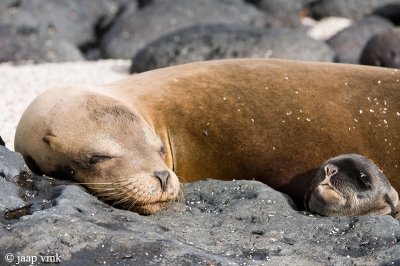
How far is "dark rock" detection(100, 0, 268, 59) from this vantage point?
59.6 ft

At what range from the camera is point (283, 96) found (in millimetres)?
6867

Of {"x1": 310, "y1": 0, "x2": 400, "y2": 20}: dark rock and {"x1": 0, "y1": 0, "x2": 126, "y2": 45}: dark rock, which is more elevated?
{"x1": 0, "y1": 0, "x2": 126, "y2": 45}: dark rock

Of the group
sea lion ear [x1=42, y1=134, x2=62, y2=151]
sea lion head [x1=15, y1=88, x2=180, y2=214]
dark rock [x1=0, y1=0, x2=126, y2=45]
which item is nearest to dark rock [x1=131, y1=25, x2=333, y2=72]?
dark rock [x1=0, y1=0, x2=126, y2=45]

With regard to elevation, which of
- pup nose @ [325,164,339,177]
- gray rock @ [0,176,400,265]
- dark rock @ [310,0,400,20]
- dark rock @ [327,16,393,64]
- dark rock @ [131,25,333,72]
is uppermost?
gray rock @ [0,176,400,265]

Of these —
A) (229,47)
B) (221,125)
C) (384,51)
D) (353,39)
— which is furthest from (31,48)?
(221,125)

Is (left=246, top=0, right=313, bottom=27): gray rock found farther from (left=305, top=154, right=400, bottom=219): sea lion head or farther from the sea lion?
(left=305, top=154, right=400, bottom=219): sea lion head

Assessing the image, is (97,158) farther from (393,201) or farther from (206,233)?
(393,201)

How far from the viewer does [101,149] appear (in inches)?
237

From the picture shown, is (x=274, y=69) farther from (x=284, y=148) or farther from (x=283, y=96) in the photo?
(x=284, y=148)

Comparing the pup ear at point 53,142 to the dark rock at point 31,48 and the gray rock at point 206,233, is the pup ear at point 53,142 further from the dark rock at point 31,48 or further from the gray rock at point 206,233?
the dark rock at point 31,48

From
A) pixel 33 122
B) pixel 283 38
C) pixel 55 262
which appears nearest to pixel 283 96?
pixel 33 122

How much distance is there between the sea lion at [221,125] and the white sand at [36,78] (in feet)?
7.37

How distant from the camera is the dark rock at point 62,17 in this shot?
62.4ft

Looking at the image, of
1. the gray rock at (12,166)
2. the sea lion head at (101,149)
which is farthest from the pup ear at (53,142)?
the gray rock at (12,166)
